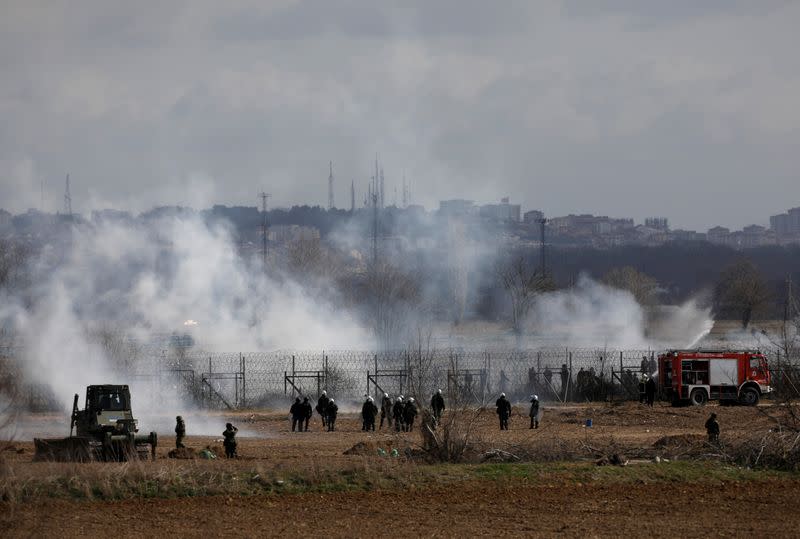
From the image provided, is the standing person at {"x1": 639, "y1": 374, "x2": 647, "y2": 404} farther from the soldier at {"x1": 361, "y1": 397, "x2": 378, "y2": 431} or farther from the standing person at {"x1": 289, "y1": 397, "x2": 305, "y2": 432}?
the standing person at {"x1": 289, "y1": 397, "x2": 305, "y2": 432}

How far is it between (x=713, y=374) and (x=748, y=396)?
170 centimetres

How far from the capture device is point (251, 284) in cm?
6875

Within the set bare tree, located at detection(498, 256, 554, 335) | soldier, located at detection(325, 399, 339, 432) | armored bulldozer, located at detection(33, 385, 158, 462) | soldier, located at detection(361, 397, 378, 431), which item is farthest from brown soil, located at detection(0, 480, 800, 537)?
bare tree, located at detection(498, 256, 554, 335)

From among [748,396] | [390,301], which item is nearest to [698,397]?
[748,396]

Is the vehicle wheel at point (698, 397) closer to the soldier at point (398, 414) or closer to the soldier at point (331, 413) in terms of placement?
the soldier at point (398, 414)

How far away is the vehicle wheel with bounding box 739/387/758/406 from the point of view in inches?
1943

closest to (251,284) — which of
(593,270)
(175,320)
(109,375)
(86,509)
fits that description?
(175,320)

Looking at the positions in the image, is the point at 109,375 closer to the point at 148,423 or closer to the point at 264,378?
the point at 148,423

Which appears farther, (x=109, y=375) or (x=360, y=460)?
(x=109, y=375)

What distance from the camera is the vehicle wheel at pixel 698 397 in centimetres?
5012

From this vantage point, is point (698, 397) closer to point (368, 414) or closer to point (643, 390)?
point (643, 390)

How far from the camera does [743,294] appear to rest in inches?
3629

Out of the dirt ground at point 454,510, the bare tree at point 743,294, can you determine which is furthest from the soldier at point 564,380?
the bare tree at point 743,294

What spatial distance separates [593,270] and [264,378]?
105738mm
